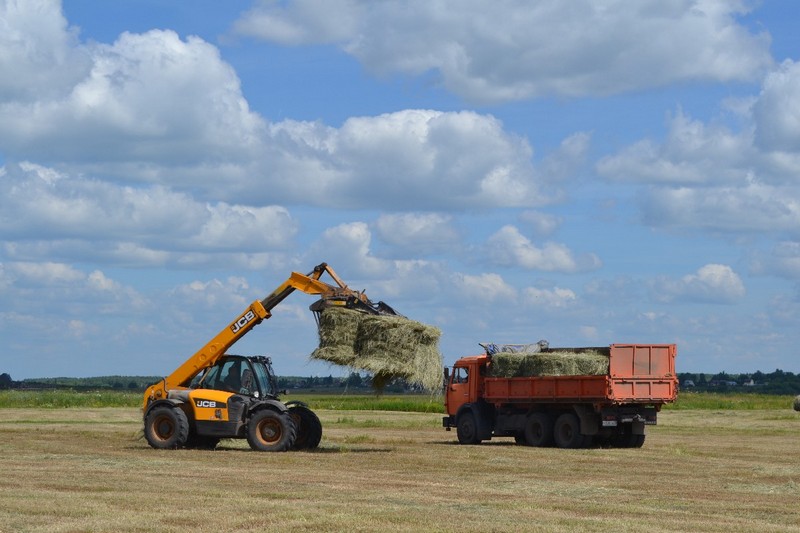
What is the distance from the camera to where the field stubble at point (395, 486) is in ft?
53.0

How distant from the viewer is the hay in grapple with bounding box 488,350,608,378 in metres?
34.1

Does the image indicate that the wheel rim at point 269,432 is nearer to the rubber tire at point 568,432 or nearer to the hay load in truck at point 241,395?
the hay load in truck at point 241,395

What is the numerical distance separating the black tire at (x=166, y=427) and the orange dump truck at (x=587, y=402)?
9414 mm

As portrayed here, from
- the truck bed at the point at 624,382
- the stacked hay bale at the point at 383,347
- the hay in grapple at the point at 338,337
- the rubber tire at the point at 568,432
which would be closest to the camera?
the stacked hay bale at the point at 383,347

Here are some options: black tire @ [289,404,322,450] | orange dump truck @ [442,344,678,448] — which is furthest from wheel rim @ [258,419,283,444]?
orange dump truck @ [442,344,678,448]

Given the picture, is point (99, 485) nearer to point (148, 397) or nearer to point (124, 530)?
point (124, 530)

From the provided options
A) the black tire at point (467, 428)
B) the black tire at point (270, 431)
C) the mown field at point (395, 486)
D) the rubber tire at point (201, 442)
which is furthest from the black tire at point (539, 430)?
the rubber tire at point (201, 442)

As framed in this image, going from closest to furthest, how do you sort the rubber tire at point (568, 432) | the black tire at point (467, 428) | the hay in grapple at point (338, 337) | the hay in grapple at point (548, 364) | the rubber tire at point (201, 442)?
the hay in grapple at point (338, 337), the rubber tire at point (201, 442), the rubber tire at point (568, 432), the hay in grapple at point (548, 364), the black tire at point (467, 428)

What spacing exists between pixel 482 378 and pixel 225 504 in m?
19.4

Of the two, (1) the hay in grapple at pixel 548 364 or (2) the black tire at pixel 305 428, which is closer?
(2) the black tire at pixel 305 428

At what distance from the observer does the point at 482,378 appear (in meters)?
36.6

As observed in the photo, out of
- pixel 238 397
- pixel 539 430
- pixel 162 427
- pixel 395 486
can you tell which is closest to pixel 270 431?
pixel 238 397

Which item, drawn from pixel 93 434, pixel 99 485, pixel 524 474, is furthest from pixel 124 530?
pixel 93 434

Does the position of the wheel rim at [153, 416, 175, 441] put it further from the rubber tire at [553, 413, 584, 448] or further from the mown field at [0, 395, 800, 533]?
the rubber tire at [553, 413, 584, 448]
